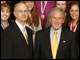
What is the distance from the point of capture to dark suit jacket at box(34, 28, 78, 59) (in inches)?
163

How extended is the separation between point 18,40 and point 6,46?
0.20m

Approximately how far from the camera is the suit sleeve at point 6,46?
405cm

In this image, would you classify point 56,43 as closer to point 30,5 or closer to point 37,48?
point 37,48

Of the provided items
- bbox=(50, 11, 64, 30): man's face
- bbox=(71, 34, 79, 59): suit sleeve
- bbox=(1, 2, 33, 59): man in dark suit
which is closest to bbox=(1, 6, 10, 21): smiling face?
bbox=(1, 2, 33, 59): man in dark suit

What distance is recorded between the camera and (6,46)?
406 centimetres

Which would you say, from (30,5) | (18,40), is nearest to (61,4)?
(30,5)

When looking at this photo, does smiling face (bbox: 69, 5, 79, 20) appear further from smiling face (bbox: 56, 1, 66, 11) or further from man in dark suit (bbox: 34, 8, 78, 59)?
man in dark suit (bbox: 34, 8, 78, 59)

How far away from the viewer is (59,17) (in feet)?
13.8

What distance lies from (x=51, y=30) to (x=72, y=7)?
47.8 inches

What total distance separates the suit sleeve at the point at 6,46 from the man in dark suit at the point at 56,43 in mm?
406

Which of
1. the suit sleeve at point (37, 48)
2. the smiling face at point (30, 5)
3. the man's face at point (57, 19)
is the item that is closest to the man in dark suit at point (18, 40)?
the suit sleeve at point (37, 48)

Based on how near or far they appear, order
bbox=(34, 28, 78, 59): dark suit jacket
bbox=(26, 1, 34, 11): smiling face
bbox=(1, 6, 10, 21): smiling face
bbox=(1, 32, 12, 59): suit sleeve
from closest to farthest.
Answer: bbox=(1, 32, 12, 59): suit sleeve
bbox=(34, 28, 78, 59): dark suit jacket
bbox=(1, 6, 10, 21): smiling face
bbox=(26, 1, 34, 11): smiling face

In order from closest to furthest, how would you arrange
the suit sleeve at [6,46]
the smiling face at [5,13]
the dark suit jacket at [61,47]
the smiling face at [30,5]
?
the suit sleeve at [6,46] → the dark suit jacket at [61,47] → the smiling face at [5,13] → the smiling face at [30,5]

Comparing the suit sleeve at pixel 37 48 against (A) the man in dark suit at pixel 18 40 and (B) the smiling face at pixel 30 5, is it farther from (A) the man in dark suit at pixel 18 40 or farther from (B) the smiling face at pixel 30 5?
(B) the smiling face at pixel 30 5
